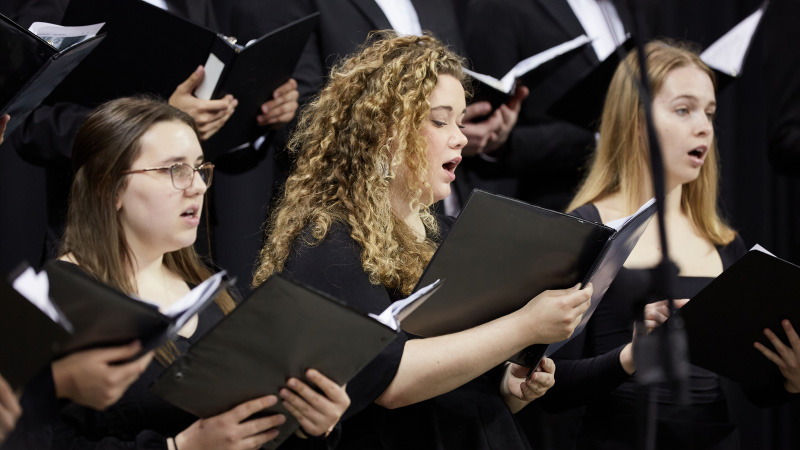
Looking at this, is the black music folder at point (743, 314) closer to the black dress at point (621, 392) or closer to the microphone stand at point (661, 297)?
the black dress at point (621, 392)

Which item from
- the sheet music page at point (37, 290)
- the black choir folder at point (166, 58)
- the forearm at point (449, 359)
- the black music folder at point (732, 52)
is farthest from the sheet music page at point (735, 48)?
the sheet music page at point (37, 290)

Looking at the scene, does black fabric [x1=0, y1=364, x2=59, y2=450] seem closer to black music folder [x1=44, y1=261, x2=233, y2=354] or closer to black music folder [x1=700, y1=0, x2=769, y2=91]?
black music folder [x1=44, y1=261, x2=233, y2=354]

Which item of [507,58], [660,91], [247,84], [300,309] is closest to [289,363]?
[300,309]

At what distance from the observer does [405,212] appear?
1994 mm

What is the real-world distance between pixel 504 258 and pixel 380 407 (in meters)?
0.39

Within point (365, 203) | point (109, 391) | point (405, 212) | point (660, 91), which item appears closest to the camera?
point (109, 391)

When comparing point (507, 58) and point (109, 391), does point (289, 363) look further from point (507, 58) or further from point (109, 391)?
point (507, 58)

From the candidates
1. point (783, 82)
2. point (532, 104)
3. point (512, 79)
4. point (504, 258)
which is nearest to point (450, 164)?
point (504, 258)

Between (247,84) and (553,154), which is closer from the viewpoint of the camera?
(247,84)

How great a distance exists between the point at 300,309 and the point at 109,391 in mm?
301

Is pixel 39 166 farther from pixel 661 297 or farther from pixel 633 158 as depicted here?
pixel 661 297

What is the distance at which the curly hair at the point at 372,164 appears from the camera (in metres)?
1.83

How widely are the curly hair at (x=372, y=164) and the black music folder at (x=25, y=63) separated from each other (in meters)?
0.51

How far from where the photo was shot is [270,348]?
1.42 m
